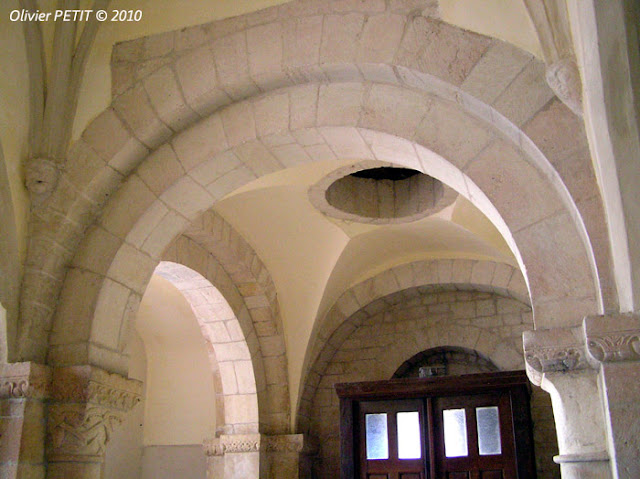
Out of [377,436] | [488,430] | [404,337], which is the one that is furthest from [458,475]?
[404,337]

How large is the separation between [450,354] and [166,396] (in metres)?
3.20

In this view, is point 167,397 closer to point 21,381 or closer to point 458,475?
point 458,475

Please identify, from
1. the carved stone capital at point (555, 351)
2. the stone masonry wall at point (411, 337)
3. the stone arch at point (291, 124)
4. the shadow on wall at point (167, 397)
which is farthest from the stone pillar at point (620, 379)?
the shadow on wall at point (167, 397)

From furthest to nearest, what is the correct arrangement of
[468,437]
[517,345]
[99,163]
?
[517,345] < [468,437] < [99,163]

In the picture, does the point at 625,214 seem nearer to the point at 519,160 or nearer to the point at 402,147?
the point at 519,160

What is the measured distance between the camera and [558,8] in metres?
2.74

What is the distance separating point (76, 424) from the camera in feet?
11.2

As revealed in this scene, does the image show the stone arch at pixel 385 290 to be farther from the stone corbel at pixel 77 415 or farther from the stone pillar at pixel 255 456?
the stone corbel at pixel 77 415

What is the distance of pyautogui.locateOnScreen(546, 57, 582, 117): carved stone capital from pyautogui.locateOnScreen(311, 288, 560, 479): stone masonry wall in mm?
3930

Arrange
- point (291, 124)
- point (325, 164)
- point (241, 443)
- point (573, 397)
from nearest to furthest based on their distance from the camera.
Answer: point (573, 397), point (291, 124), point (325, 164), point (241, 443)

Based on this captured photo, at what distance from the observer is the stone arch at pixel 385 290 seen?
6285mm

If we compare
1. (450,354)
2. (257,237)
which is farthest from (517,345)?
(257,237)

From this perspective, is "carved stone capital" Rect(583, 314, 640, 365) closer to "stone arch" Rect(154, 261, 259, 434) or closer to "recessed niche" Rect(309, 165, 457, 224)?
"recessed niche" Rect(309, 165, 457, 224)

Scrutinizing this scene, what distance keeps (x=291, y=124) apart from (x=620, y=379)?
2.00 meters
